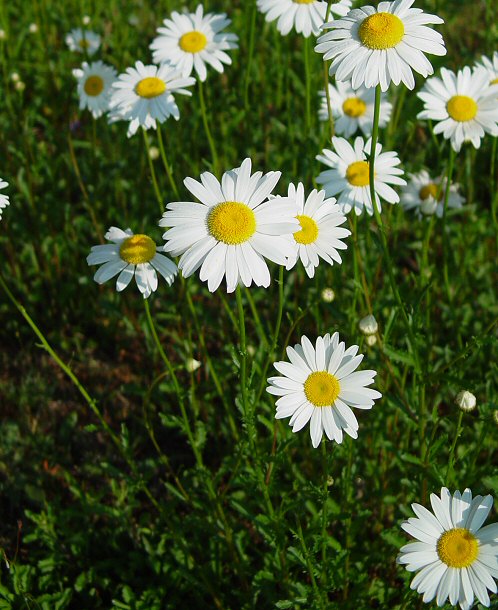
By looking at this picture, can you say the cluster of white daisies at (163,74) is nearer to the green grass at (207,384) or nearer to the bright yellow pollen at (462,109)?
the green grass at (207,384)

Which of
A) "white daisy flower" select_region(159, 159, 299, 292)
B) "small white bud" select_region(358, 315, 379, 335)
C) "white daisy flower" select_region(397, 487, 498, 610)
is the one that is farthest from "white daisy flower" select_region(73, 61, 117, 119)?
"white daisy flower" select_region(397, 487, 498, 610)

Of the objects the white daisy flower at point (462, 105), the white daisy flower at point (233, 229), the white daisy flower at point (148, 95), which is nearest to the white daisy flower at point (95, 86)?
the white daisy flower at point (148, 95)

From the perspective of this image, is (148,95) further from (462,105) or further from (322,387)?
(322,387)

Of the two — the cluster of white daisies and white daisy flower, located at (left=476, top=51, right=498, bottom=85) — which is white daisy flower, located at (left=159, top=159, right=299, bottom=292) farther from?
white daisy flower, located at (left=476, top=51, right=498, bottom=85)

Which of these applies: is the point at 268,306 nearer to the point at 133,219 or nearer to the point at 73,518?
the point at 133,219

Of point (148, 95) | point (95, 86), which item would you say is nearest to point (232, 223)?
point (148, 95)

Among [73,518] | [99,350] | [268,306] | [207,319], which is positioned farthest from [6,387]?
[268,306]
